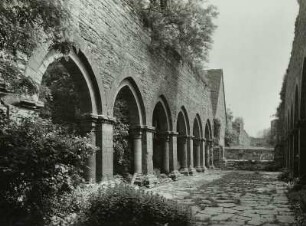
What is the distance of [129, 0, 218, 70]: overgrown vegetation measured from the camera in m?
12.3

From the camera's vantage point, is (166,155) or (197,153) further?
(197,153)

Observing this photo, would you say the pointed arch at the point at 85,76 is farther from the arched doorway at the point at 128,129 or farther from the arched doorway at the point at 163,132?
the arched doorway at the point at 163,132

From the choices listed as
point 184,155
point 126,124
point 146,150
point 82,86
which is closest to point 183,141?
point 184,155

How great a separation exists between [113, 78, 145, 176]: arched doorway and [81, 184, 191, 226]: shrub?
16.0 feet

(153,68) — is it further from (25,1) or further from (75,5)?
(25,1)

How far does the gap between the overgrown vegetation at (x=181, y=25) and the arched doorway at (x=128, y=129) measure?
220 centimetres

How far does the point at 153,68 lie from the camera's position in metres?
12.4

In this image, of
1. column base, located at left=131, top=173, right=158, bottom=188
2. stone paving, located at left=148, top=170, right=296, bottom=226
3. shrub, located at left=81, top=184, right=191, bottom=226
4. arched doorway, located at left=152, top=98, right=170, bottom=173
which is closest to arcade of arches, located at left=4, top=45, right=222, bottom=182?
arched doorway, located at left=152, top=98, right=170, bottom=173

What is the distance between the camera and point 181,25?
13.8 metres

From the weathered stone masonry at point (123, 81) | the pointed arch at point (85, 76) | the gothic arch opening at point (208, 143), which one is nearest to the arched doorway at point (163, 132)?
the weathered stone masonry at point (123, 81)

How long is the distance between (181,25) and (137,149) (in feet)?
17.5

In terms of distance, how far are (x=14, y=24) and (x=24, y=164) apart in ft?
5.41

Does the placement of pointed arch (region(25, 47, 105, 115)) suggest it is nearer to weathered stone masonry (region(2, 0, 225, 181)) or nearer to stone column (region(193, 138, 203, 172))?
weathered stone masonry (region(2, 0, 225, 181))

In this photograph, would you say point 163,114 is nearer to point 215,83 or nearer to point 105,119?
point 105,119
